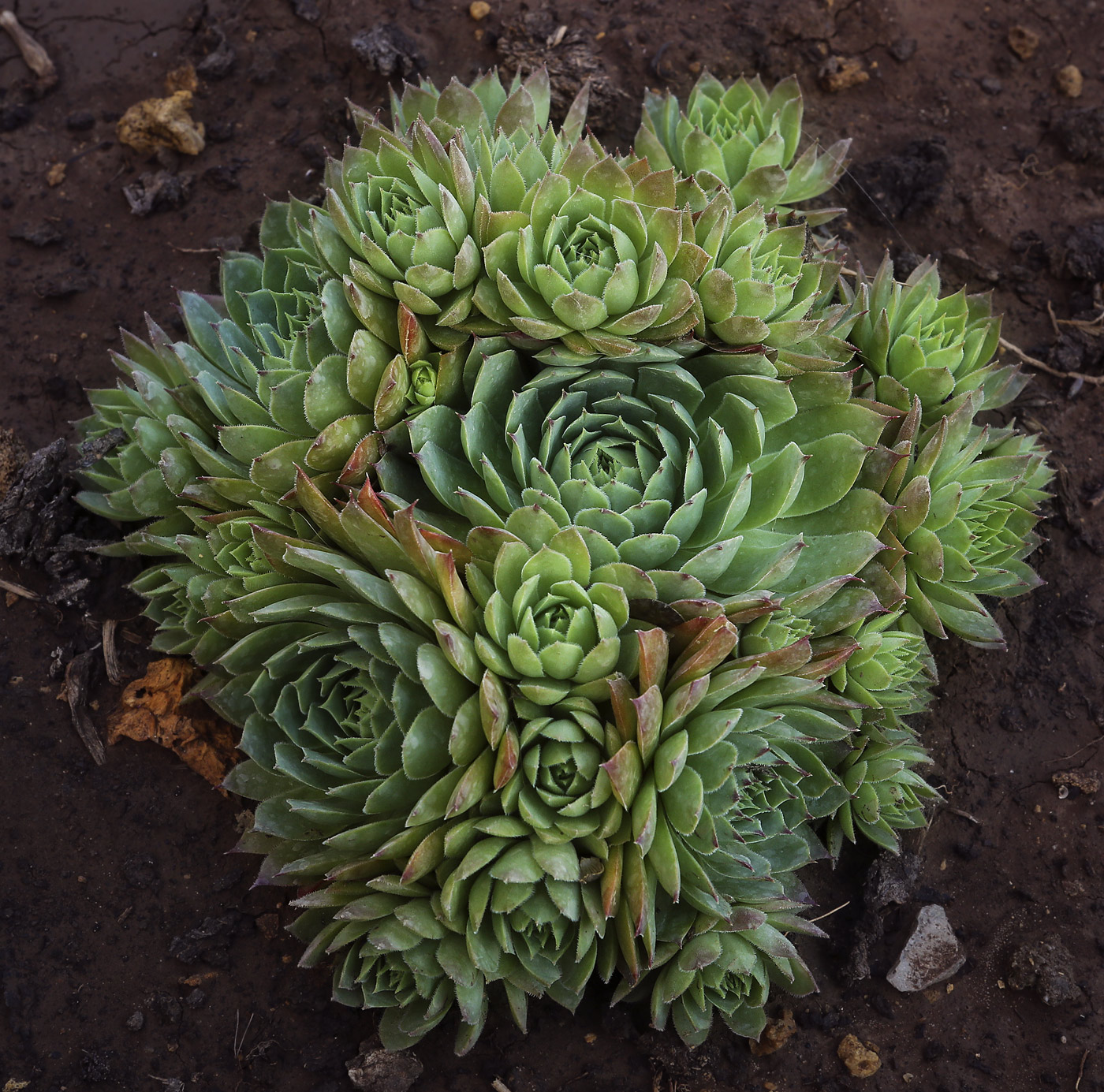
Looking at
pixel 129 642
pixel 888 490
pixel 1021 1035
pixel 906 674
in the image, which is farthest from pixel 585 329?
pixel 1021 1035

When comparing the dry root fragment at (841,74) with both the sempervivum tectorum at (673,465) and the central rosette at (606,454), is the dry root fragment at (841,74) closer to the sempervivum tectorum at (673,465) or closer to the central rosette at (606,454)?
the sempervivum tectorum at (673,465)

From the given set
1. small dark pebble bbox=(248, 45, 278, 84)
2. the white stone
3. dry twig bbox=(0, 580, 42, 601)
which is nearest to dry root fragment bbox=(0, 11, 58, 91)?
small dark pebble bbox=(248, 45, 278, 84)

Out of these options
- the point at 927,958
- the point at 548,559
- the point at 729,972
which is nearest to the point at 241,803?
the point at 548,559

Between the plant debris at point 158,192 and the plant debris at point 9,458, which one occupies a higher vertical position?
the plant debris at point 158,192

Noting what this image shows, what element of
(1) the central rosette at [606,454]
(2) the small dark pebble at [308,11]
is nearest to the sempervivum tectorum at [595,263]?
(1) the central rosette at [606,454]

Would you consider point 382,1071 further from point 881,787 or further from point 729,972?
point 881,787

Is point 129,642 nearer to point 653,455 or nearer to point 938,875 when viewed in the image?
point 653,455

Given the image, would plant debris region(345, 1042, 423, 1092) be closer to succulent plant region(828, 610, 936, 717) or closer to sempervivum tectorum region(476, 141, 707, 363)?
succulent plant region(828, 610, 936, 717)
